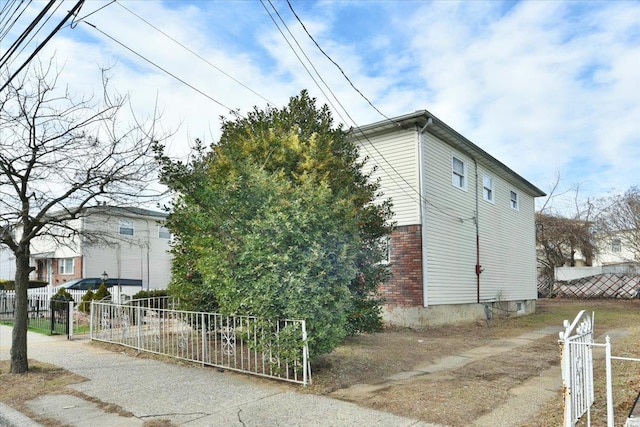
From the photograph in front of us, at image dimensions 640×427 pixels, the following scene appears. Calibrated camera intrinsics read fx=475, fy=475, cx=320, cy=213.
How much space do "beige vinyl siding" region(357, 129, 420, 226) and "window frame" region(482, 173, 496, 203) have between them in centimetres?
519

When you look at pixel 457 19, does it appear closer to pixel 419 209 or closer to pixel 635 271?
pixel 419 209

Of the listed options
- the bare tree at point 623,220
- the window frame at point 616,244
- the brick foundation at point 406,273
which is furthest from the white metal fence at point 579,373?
the window frame at point 616,244

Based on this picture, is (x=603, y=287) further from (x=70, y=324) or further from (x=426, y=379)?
(x=70, y=324)

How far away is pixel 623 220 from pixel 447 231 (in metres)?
→ 19.4

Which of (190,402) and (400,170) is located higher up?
(400,170)

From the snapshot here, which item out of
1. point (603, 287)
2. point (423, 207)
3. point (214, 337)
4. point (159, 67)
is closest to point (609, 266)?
point (603, 287)

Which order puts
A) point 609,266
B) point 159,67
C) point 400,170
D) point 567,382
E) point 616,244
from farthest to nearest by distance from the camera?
point 609,266 < point 616,244 < point 400,170 < point 159,67 < point 567,382

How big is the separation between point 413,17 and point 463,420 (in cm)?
672

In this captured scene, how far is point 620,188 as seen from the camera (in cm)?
2989

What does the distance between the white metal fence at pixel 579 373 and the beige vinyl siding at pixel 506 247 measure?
12589mm

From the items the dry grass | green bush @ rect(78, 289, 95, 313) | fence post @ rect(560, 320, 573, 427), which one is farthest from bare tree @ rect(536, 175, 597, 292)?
fence post @ rect(560, 320, 573, 427)

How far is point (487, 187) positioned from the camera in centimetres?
1845

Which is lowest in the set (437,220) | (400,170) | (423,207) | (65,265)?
(65,265)

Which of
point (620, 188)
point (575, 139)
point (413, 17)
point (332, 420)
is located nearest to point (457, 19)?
point (413, 17)
